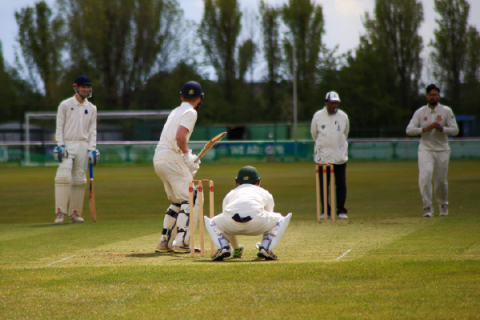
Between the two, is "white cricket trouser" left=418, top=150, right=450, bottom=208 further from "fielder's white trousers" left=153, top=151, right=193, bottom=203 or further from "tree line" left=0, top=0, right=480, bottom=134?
"tree line" left=0, top=0, right=480, bottom=134

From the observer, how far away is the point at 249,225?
6027 millimetres

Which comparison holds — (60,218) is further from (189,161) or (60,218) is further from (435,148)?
(435,148)

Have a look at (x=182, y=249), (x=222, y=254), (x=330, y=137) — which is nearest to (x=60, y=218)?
(x=182, y=249)

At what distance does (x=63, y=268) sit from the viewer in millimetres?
5840

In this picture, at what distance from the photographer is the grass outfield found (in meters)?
4.21

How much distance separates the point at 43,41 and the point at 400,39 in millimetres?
29022

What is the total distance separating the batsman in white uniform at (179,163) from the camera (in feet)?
23.0

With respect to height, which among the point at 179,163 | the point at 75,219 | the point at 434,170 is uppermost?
the point at 179,163

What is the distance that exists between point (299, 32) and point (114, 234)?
4666cm

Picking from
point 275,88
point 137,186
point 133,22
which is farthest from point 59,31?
point 137,186

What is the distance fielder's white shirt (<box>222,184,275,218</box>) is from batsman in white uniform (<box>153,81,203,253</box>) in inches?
36.2

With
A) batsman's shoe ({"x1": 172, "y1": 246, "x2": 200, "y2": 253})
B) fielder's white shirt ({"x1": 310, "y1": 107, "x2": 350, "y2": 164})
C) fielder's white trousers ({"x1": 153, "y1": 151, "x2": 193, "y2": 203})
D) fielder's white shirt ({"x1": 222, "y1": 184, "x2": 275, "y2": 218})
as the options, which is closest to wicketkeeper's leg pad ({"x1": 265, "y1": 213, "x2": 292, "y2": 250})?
fielder's white shirt ({"x1": 222, "y1": 184, "x2": 275, "y2": 218})

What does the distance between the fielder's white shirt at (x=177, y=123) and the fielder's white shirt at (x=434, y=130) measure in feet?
15.8

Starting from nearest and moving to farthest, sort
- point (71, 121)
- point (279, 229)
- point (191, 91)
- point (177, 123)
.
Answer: point (279, 229) → point (177, 123) → point (191, 91) → point (71, 121)
